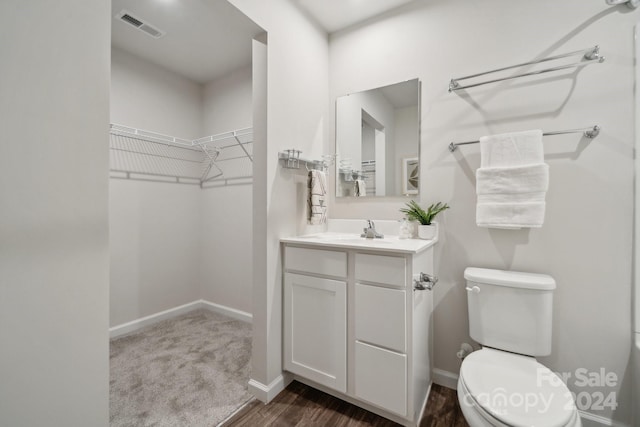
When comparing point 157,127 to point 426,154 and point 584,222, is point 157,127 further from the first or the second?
point 584,222

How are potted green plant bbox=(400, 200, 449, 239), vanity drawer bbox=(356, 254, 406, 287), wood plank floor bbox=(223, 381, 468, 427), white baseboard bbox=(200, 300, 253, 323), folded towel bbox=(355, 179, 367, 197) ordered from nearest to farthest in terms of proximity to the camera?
1. vanity drawer bbox=(356, 254, 406, 287)
2. wood plank floor bbox=(223, 381, 468, 427)
3. potted green plant bbox=(400, 200, 449, 239)
4. folded towel bbox=(355, 179, 367, 197)
5. white baseboard bbox=(200, 300, 253, 323)

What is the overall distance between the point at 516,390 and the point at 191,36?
3040 millimetres

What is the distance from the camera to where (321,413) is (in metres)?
1.50

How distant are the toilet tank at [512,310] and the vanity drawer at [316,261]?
734mm

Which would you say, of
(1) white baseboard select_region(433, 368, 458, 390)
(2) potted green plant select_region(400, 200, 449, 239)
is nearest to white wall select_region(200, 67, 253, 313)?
(2) potted green plant select_region(400, 200, 449, 239)

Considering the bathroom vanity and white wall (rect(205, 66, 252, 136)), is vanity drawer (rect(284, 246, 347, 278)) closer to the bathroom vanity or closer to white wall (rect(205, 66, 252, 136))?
the bathroom vanity

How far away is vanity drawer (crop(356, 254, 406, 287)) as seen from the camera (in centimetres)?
132

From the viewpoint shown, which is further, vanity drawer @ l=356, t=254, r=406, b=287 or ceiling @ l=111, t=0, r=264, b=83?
ceiling @ l=111, t=0, r=264, b=83

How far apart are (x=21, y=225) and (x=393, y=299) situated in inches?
55.7

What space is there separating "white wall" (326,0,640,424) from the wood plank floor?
287mm

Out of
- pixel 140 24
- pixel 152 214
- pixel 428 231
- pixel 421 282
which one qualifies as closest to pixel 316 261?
pixel 421 282

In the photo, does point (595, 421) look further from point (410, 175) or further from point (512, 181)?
point (410, 175)

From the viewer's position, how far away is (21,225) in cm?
78

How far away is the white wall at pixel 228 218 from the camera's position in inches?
106
